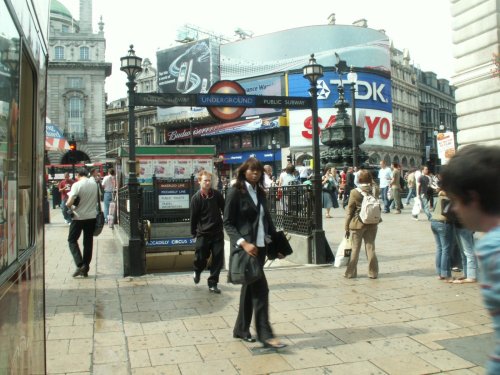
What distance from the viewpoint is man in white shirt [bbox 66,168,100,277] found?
8.20 m

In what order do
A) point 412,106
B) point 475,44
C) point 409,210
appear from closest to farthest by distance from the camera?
1. point 475,44
2. point 409,210
3. point 412,106

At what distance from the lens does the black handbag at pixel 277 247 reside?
502cm

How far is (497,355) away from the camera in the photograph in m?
1.69

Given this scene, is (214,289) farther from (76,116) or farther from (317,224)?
(76,116)

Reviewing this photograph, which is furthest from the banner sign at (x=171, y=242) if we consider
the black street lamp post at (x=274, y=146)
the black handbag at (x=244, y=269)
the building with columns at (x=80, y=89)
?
the building with columns at (x=80, y=89)

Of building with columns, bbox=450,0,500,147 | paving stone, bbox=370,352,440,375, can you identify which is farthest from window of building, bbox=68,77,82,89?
paving stone, bbox=370,352,440,375

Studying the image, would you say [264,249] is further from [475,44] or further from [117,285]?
[475,44]

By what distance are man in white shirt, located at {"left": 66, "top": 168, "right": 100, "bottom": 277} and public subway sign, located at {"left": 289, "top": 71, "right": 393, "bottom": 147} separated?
162 feet

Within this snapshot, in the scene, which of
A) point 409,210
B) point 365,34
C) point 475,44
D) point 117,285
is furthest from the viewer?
point 365,34

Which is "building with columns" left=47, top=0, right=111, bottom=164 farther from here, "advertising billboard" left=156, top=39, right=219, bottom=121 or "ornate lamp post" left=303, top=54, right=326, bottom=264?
"ornate lamp post" left=303, top=54, right=326, bottom=264

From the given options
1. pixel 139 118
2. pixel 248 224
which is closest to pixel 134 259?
pixel 248 224

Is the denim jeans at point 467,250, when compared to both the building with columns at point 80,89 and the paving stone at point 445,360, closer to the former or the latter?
the paving stone at point 445,360

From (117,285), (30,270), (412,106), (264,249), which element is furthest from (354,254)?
(412,106)

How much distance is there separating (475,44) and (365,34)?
45998mm
